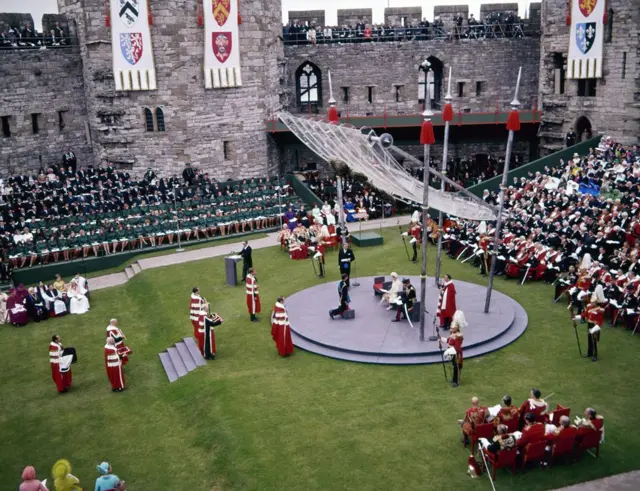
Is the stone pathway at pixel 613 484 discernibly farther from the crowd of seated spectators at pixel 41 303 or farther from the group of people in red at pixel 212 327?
the crowd of seated spectators at pixel 41 303

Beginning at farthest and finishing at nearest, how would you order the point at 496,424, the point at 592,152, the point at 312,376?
1. the point at 592,152
2. the point at 312,376
3. the point at 496,424

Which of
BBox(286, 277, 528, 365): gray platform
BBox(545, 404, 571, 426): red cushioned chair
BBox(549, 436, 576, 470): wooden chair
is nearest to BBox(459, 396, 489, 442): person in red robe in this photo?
BBox(545, 404, 571, 426): red cushioned chair

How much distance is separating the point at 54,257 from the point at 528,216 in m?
19.8

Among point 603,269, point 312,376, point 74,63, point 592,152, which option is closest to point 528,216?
point 603,269

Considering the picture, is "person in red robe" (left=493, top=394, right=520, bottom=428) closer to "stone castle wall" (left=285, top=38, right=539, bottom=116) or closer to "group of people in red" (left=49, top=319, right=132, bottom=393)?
"group of people in red" (left=49, top=319, right=132, bottom=393)

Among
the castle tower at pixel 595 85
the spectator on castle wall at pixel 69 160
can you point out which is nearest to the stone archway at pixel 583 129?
the castle tower at pixel 595 85

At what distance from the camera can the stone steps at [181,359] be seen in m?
18.7

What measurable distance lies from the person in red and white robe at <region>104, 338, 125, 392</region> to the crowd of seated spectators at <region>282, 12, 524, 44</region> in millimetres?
27797

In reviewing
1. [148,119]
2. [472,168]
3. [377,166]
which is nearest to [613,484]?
[377,166]

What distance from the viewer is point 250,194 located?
34531 mm

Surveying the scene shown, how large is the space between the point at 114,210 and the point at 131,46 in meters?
8.81

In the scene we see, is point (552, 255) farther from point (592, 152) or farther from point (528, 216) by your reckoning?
point (592, 152)

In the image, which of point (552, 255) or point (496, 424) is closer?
point (496, 424)

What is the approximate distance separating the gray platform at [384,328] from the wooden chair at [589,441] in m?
4.98
